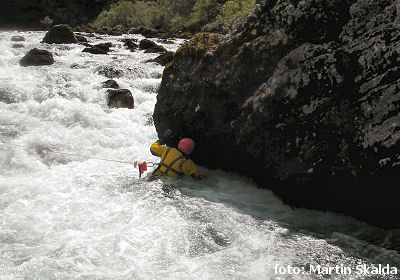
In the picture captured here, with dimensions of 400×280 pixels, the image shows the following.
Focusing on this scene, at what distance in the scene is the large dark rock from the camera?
6090 millimetres

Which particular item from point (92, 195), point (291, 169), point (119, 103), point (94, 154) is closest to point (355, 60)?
point (291, 169)

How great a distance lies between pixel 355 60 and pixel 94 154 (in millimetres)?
6207

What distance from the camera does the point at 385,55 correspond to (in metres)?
6.14

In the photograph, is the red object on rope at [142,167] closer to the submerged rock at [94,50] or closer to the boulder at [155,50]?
the submerged rock at [94,50]

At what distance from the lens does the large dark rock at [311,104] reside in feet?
20.0

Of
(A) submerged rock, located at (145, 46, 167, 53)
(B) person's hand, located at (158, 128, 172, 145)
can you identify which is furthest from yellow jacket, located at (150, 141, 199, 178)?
(A) submerged rock, located at (145, 46, 167, 53)

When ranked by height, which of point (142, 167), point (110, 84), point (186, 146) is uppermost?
point (110, 84)

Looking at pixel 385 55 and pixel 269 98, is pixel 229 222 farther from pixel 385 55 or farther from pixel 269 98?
pixel 385 55

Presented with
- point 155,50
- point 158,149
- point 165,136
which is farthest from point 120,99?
point 155,50

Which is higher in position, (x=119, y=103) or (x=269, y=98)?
(x=269, y=98)

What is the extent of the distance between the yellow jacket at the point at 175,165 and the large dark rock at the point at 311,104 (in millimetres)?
573

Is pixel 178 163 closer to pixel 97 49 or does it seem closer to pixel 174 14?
pixel 97 49

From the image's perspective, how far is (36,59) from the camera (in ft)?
54.5

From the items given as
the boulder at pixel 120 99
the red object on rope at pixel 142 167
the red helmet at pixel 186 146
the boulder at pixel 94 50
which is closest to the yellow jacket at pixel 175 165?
the red helmet at pixel 186 146
